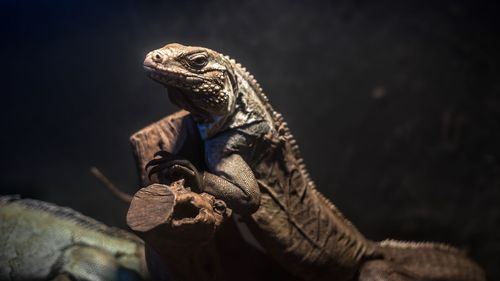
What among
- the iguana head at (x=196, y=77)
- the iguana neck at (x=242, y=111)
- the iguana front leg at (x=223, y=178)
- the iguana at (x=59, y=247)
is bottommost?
the iguana at (x=59, y=247)

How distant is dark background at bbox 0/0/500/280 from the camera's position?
144 inches

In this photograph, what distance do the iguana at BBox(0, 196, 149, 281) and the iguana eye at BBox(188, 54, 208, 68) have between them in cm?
145

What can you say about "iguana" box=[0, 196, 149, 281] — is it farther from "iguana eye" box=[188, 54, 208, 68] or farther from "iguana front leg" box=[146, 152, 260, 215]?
"iguana eye" box=[188, 54, 208, 68]

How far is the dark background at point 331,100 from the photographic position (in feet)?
12.0

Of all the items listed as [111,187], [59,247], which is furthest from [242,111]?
[59,247]

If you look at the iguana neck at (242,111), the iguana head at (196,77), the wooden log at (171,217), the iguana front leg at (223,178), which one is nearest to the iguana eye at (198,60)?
the iguana head at (196,77)

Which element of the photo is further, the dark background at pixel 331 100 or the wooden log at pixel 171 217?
the dark background at pixel 331 100

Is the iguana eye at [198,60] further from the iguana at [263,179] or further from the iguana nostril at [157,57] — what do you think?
the iguana nostril at [157,57]

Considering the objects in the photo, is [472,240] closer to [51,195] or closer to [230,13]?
[230,13]

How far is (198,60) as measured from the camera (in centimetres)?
223

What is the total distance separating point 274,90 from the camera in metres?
4.32

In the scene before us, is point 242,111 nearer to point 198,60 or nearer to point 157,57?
point 198,60

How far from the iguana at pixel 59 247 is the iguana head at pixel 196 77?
121cm

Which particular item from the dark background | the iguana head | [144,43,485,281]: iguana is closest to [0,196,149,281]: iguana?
the dark background
